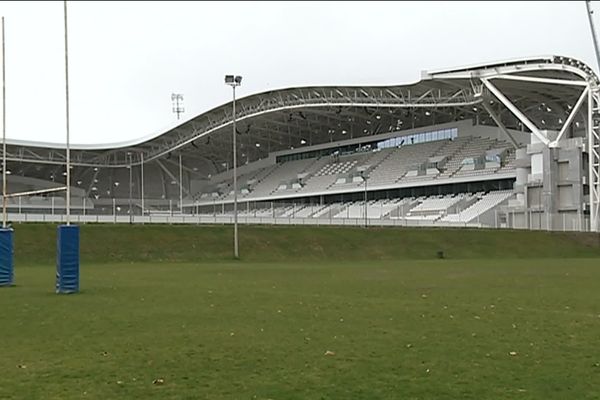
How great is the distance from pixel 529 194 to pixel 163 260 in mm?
35093

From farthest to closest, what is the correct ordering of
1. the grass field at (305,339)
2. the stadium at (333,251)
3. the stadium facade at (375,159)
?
the stadium facade at (375,159) → the stadium at (333,251) → the grass field at (305,339)

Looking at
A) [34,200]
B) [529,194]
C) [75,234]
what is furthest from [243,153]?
[75,234]

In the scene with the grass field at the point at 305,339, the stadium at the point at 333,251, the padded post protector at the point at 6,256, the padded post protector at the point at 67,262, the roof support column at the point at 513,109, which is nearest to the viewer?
the grass field at the point at 305,339

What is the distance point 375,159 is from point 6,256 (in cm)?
6848

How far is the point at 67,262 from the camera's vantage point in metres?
19.8

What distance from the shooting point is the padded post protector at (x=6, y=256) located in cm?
2264

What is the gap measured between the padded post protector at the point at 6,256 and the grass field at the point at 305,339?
78 cm

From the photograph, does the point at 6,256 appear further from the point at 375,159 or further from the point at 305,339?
the point at 375,159

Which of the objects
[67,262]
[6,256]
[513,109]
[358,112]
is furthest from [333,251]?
[358,112]

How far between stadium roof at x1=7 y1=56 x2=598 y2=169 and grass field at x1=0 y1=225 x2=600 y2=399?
3943 centimetres

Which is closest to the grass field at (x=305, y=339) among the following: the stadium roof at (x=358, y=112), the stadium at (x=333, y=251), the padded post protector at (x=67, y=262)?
the stadium at (x=333, y=251)

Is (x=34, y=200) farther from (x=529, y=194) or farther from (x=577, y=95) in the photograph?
(x=577, y=95)

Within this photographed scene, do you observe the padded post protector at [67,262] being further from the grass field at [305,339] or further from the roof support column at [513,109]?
the roof support column at [513,109]

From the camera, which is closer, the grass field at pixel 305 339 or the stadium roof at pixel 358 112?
the grass field at pixel 305 339
